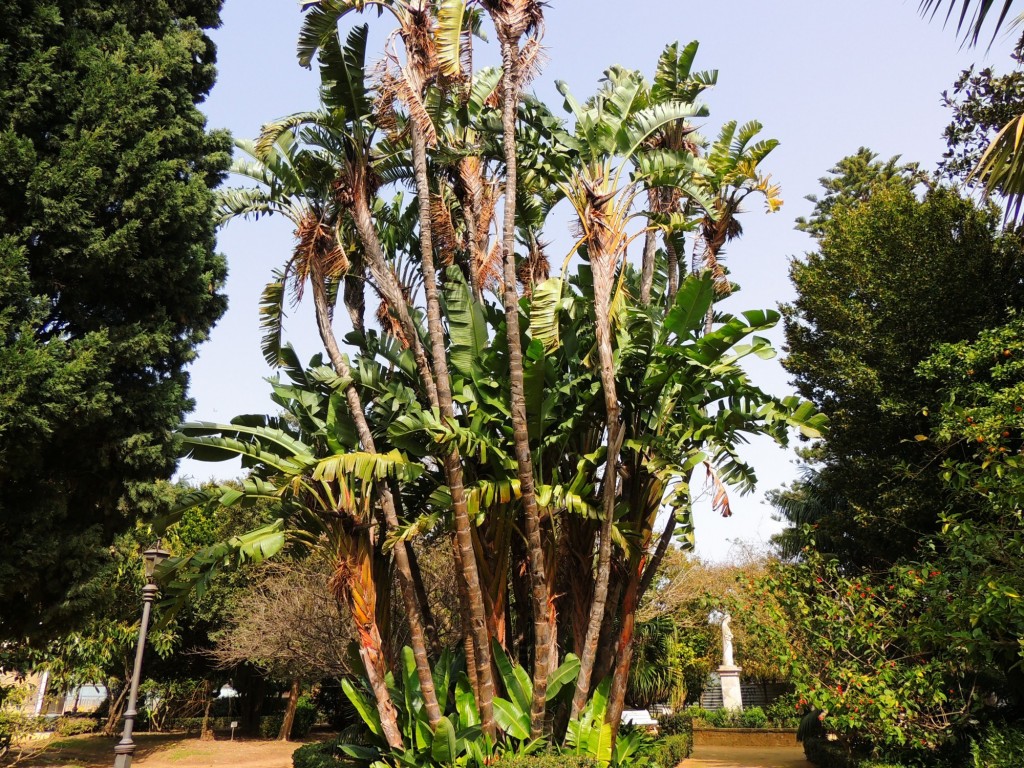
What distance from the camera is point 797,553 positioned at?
22.4m

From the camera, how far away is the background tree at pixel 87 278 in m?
10.1

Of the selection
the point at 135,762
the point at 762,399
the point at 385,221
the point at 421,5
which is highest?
the point at 421,5

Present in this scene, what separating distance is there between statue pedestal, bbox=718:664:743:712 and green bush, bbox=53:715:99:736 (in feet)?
57.7

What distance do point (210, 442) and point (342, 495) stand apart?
210 cm

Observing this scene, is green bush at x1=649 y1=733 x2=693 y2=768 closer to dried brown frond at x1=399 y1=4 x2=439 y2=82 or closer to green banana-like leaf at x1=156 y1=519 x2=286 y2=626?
green banana-like leaf at x1=156 y1=519 x2=286 y2=626

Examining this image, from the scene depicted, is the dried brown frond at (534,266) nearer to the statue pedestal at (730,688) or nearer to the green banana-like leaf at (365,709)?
the green banana-like leaf at (365,709)

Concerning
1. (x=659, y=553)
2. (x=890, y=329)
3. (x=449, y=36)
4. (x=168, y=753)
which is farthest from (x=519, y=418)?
(x=168, y=753)

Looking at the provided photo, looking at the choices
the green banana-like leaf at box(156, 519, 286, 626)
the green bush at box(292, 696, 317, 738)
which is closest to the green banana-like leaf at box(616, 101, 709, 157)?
the green banana-like leaf at box(156, 519, 286, 626)

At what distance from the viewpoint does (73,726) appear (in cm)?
1981

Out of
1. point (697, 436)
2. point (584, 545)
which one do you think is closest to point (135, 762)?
point (584, 545)

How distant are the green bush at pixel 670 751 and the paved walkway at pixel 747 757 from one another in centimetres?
29

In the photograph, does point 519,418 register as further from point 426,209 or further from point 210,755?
point 210,755

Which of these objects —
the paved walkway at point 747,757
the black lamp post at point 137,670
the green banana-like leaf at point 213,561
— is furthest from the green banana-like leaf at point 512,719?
the paved walkway at point 747,757

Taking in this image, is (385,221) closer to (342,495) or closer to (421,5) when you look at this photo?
→ (421,5)
